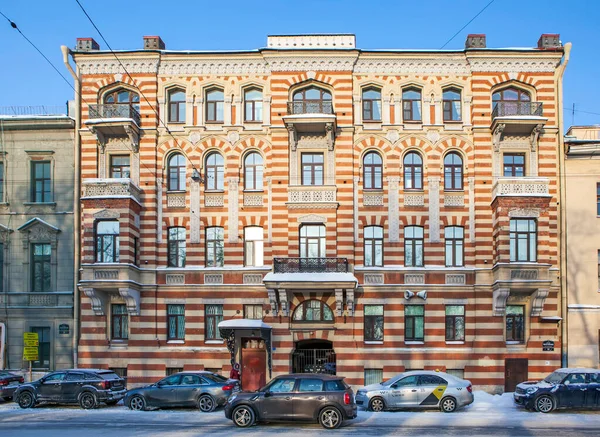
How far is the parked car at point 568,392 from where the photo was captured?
28.5 meters

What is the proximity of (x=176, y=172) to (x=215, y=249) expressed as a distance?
13.9ft

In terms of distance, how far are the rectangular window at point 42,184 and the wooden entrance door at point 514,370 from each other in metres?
23.4

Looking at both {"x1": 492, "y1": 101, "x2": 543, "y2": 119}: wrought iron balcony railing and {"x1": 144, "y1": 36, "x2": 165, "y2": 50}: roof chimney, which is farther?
{"x1": 144, "y1": 36, "x2": 165, "y2": 50}: roof chimney

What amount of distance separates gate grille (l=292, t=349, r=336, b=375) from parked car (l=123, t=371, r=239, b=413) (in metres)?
8.29

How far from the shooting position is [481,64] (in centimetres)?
3794

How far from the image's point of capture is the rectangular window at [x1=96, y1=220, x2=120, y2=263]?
3719 centimetres

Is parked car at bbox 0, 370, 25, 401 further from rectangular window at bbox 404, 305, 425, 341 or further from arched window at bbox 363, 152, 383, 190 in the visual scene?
arched window at bbox 363, 152, 383, 190

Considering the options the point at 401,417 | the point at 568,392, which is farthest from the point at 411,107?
the point at 401,417

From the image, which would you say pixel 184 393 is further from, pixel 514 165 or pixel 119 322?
pixel 514 165

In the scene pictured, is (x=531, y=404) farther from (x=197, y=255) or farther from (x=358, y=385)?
(x=197, y=255)

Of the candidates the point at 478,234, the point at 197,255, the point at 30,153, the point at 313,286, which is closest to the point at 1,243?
the point at 30,153

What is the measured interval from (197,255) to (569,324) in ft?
58.4

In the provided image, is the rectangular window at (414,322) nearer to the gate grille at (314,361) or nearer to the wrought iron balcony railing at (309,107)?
the gate grille at (314,361)

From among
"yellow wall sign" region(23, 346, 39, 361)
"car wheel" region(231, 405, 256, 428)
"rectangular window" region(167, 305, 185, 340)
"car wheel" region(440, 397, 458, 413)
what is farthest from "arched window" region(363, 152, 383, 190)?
"yellow wall sign" region(23, 346, 39, 361)
